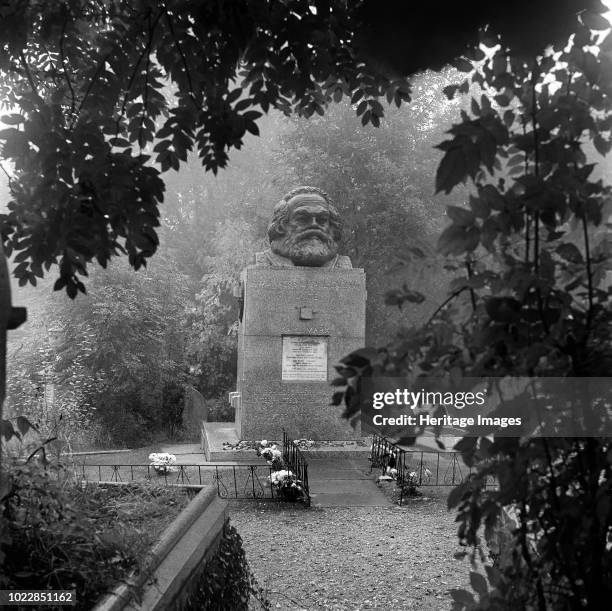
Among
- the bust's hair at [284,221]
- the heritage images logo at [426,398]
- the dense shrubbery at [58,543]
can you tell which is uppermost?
the bust's hair at [284,221]

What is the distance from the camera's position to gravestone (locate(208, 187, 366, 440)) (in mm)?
10273

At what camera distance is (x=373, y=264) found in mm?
16703

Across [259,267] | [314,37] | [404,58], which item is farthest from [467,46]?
[259,267]

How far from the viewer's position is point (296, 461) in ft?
27.8

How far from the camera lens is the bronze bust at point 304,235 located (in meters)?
10.6

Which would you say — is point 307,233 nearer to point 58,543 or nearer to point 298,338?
point 298,338

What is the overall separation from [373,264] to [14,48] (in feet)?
46.3

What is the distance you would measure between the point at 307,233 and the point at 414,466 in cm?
384

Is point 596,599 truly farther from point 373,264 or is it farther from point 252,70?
point 373,264

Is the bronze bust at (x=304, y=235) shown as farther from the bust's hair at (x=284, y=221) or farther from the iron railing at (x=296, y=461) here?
the iron railing at (x=296, y=461)

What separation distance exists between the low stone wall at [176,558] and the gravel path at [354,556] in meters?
1.13

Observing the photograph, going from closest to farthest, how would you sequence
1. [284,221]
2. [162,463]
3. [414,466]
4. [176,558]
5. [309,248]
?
[176,558]
[162,463]
[414,466]
[309,248]
[284,221]

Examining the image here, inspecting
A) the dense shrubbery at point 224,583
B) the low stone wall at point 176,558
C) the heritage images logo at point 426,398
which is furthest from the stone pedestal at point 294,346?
the heritage images logo at point 426,398

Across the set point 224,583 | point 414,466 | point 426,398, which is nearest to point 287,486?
point 414,466
